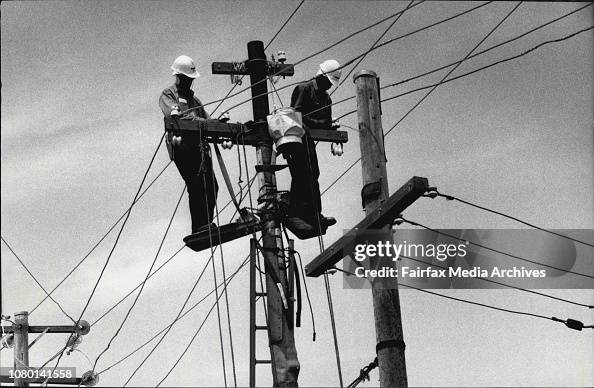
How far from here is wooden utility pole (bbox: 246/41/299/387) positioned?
11.8 meters

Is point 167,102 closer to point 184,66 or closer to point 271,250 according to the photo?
point 184,66

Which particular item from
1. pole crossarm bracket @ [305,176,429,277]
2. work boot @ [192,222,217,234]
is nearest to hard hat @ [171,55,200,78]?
work boot @ [192,222,217,234]

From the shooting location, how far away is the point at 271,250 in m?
12.3

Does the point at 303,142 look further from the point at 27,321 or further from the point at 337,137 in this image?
the point at 27,321

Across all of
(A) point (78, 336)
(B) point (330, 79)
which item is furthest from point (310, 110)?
(A) point (78, 336)

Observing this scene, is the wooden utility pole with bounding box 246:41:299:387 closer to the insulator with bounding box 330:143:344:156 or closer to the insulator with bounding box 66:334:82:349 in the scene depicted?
the insulator with bounding box 330:143:344:156

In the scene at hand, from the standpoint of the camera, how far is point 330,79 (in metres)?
13.4

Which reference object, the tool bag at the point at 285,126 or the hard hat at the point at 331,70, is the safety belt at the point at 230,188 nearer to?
the tool bag at the point at 285,126

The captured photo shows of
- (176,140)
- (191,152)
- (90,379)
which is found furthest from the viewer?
(90,379)

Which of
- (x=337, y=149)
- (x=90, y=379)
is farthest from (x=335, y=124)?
(x=90, y=379)

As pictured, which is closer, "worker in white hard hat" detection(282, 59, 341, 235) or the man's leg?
"worker in white hard hat" detection(282, 59, 341, 235)

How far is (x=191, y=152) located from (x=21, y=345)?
296 inches

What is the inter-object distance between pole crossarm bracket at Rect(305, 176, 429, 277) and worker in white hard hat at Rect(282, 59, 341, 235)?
99cm

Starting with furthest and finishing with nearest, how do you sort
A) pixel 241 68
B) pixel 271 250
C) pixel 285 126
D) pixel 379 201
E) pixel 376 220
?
1. pixel 241 68
2. pixel 285 126
3. pixel 271 250
4. pixel 379 201
5. pixel 376 220
